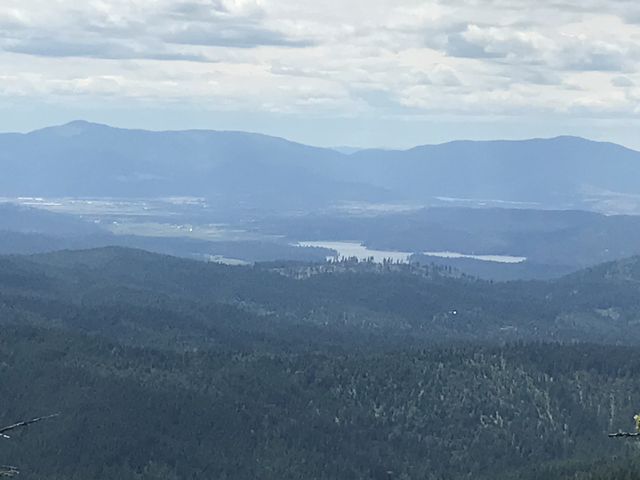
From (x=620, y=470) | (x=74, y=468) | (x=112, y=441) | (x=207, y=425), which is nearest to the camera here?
(x=620, y=470)

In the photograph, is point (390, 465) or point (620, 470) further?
point (390, 465)

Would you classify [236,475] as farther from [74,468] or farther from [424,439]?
[424,439]

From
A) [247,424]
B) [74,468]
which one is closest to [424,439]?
[247,424]

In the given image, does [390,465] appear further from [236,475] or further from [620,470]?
[620,470]

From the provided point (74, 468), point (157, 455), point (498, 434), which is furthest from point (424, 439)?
point (74, 468)

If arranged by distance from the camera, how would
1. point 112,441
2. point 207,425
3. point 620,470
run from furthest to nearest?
1. point 207,425
2. point 112,441
3. point 620,470

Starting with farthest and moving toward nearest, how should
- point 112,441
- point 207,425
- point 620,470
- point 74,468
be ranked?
point 207,425 < point 112,441 < point 74,468 < point 620,470

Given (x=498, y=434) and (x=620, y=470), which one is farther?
(x=498, y=434)

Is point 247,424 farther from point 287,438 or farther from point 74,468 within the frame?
point 74,468
